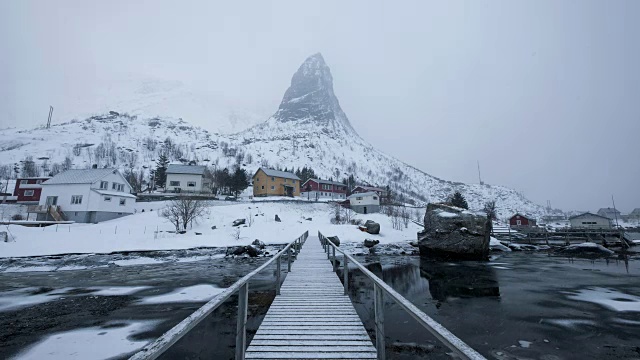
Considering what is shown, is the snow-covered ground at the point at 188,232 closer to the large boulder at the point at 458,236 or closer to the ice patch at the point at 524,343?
the large boulder at the point at 458,236

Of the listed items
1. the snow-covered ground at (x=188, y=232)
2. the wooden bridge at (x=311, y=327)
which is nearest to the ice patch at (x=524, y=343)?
the wooden bridge at (x=311, y=327)

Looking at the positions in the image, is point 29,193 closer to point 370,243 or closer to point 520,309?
point 370,243

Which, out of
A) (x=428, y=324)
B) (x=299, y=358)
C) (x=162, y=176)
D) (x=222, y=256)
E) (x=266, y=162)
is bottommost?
(x=222, y=256)

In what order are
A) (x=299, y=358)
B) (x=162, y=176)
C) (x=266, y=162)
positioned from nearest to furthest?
(x=299, y=358) < (x=162, y=176) < (x=266, y=162)

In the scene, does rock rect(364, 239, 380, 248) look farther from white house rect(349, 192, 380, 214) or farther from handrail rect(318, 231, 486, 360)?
white house rect(349, 192, 380, 214)

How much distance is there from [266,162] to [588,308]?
12951 cm

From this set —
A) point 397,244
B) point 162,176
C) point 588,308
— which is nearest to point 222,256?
point 397,244

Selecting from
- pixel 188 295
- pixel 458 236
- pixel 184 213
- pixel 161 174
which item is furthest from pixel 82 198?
pixel 458 236

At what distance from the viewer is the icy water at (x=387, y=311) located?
6.73m

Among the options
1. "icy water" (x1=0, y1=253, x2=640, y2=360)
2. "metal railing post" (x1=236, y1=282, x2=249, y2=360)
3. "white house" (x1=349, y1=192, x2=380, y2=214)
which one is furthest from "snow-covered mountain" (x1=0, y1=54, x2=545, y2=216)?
"metal railing post" (x1=236, y1=282, x2=249, y2=360)

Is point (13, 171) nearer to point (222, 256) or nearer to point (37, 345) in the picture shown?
point (222, 256)

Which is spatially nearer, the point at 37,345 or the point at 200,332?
the point at 37,345

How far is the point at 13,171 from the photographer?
88938 mm

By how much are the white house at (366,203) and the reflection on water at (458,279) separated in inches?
1403
